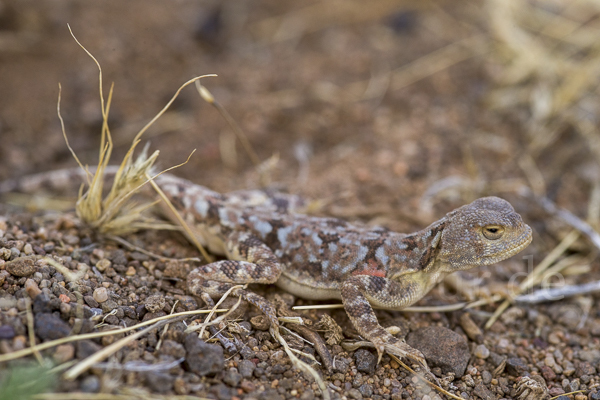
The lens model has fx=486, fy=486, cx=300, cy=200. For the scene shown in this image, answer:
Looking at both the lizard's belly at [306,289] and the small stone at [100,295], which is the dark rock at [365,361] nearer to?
the lizard's belly at [306,289]

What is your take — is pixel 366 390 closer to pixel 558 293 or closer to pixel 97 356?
pixel 97 356

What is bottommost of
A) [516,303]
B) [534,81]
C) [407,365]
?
[516,303]

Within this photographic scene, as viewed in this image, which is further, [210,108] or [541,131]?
[210,108]

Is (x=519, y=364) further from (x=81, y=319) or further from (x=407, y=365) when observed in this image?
(x=81, y=319)

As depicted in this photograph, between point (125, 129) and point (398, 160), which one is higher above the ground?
point (125, 129)

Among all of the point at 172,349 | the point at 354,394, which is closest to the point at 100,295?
the point at 172,349

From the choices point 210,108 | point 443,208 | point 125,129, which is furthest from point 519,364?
point 125,129
